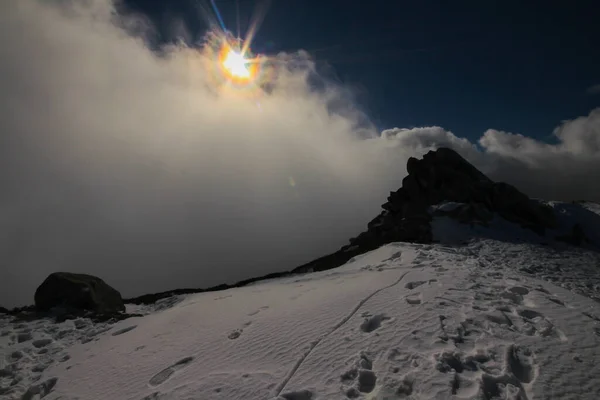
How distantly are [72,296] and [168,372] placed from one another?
1036cm

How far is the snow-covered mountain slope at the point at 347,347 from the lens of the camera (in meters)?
4.80

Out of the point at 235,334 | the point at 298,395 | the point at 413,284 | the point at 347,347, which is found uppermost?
the point at 413,284

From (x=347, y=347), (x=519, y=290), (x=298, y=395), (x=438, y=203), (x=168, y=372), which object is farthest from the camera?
(x=438, y=203)

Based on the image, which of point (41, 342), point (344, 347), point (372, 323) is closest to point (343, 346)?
point (344, 347)

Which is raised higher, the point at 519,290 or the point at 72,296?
the point at 72,296

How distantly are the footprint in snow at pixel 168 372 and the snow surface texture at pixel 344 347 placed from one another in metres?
0.03

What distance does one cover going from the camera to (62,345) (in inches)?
411

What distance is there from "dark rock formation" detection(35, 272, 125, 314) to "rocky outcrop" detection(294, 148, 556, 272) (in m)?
14.8

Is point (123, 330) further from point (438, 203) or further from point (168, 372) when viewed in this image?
point (438, 203)

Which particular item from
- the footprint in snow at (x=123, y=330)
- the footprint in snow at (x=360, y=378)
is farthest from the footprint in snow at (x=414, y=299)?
the footprint in snow at (x=123, y=330)

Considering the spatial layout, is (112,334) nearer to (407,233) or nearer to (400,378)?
(400,378)

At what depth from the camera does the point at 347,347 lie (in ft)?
19.5

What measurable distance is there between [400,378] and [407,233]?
72.2ft

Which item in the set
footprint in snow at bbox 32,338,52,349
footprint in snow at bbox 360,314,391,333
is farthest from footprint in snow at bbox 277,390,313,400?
footprint in snow at bbox 32,338,52,349
